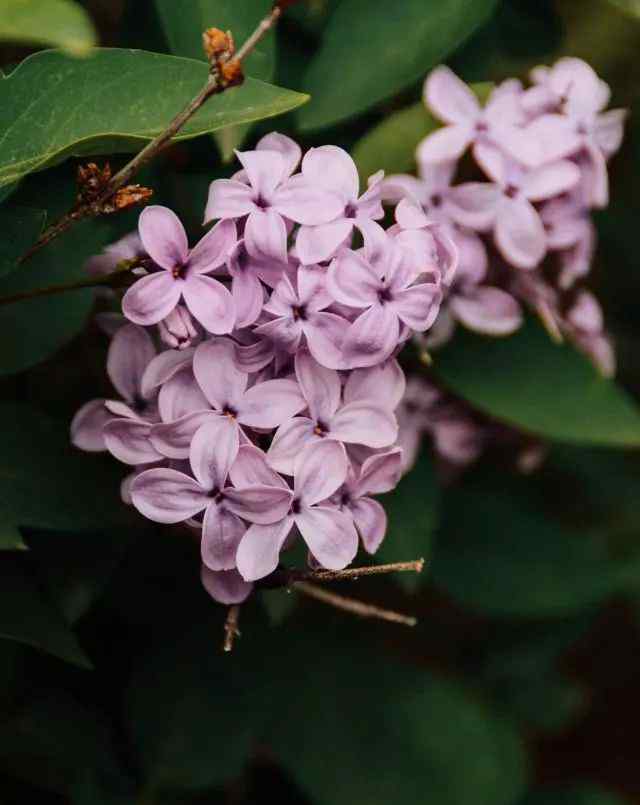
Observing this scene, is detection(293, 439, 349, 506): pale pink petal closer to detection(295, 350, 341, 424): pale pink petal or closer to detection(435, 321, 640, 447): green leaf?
detection(295, 350, 341, 424): pale pink petal

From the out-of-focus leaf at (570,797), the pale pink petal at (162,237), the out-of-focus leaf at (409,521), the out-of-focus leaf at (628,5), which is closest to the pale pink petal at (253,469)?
the pale pink petal at (162,237)

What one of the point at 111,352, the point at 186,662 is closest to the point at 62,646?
the point at 111,352

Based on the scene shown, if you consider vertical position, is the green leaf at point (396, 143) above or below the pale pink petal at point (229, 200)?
below

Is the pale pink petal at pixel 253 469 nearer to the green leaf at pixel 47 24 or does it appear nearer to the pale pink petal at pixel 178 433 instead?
the pale pink petal at pixel 178 433

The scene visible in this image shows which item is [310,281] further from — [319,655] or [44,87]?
[319,655]

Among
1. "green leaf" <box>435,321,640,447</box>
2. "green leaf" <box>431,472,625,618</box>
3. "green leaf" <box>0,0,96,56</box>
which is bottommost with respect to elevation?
"green leaf" <box>431,472,625,618</box>

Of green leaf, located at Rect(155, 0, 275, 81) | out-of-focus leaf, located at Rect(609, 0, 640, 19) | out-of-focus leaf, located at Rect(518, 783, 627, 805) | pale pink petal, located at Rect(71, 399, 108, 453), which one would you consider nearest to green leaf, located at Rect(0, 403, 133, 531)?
pale pink petal, located at Rect(71, 399, 108, 453)

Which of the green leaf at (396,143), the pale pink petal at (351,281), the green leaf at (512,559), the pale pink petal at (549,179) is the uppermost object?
the pale pink petal at (351,281)

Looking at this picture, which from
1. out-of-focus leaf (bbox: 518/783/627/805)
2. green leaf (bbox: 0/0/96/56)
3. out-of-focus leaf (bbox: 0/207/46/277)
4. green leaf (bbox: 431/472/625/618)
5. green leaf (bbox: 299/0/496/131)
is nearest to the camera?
green leaf (bbox: 0/0/96/56)
